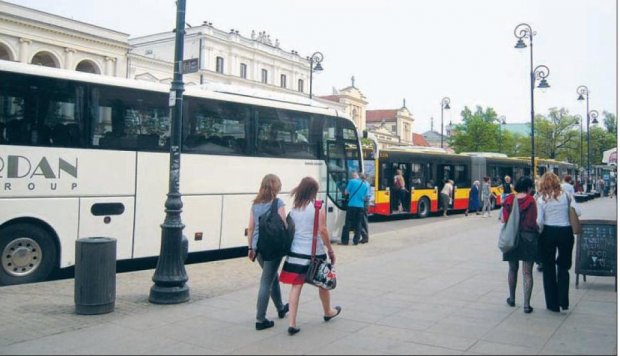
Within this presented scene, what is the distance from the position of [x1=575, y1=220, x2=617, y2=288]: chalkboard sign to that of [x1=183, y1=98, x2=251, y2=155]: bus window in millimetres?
6777

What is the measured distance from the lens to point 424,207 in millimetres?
24438

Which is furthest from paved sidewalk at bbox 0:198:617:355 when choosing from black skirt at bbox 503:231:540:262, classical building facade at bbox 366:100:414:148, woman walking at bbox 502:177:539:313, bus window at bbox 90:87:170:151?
classical building facade at bbox 366:100:414:148

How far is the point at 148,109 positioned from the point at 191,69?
2.74 m

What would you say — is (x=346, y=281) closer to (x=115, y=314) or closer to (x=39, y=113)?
(x=115, y=314)

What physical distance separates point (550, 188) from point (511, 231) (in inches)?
33.6

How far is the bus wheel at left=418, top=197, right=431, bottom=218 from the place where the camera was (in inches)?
950

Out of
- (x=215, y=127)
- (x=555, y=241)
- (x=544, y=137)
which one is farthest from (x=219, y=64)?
(x=555, y=241)

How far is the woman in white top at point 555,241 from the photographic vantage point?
696 cm

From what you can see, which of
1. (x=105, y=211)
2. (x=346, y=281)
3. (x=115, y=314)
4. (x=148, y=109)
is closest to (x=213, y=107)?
(x=148, y=109)

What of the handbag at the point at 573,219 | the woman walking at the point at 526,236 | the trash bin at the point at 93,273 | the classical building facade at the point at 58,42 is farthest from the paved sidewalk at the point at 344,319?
the classical building facade at the point at 58,42

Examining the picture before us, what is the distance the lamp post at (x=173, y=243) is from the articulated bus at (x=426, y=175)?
1410cm

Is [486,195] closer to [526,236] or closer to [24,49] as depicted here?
[526,236]

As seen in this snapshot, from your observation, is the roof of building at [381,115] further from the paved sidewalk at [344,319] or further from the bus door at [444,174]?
the paved sidewalk at [344,319]

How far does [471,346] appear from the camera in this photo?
543 cm
